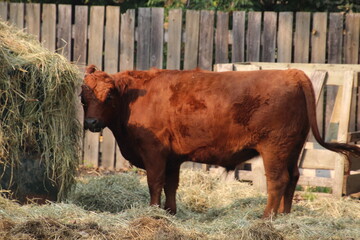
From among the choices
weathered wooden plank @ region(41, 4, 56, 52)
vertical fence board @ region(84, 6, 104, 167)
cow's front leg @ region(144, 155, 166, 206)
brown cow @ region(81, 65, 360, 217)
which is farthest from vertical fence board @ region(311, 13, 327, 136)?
weathered wooden plank @ region(41, 4, 56, 52)

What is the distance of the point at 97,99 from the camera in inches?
312

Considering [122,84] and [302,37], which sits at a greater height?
[302,37]

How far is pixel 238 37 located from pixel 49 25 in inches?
122

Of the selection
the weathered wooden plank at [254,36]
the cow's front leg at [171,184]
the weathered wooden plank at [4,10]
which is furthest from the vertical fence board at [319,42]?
the weathered wooden plank at [4,10]

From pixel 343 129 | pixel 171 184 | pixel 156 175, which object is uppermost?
pixel 343 129

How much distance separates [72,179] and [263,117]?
7.22 ft

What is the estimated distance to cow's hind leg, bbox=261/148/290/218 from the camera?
7.59 meters

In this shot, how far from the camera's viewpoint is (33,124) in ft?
24.8

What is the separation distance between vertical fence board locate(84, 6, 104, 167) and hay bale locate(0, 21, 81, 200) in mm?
3445

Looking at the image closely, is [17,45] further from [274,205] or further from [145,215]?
[274,205]

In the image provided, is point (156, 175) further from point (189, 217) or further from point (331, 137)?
point (331, 137)

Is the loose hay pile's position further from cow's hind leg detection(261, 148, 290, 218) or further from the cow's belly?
the cow's belly

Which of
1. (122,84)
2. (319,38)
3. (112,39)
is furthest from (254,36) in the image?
(122,84)

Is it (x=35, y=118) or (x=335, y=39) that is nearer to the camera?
(x=35, y=118)
